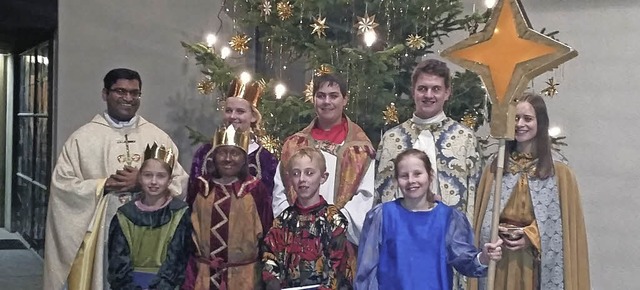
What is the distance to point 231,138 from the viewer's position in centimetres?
338

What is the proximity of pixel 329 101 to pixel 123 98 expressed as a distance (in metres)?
0.96

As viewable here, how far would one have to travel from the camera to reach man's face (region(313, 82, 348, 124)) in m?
3.38

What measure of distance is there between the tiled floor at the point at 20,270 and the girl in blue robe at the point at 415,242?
3.74 meters

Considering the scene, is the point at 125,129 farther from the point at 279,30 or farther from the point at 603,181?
the point at 603,181

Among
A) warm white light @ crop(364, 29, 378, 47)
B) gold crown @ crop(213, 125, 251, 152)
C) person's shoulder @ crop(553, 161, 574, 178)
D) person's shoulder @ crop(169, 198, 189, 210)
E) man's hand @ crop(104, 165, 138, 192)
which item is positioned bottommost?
person's shoulder @ crop(169, 198, 189, 210)

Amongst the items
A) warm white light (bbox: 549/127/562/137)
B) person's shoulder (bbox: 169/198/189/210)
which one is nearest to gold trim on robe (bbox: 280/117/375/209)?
person's shoulder (bbox: 169/198/189/210)

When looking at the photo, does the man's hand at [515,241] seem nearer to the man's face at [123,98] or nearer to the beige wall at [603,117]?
the man's face at [123,98]

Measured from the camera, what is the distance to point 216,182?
331cm

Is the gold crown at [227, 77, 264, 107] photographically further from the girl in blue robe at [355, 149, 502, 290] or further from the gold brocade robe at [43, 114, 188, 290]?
the girl in blue robe at [355, 149, 502, 290]

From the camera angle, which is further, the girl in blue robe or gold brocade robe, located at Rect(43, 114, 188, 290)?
gold brocade robe, located at Rect(43, 114, 188, 290)

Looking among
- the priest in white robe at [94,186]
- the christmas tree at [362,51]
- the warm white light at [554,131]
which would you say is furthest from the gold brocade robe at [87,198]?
the warm white light at [554,131]

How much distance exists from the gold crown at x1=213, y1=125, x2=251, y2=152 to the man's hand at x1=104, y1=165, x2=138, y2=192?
1.31 ft

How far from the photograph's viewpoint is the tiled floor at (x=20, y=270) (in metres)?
5.86

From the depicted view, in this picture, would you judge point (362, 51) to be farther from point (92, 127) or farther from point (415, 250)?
point (415, 250)
